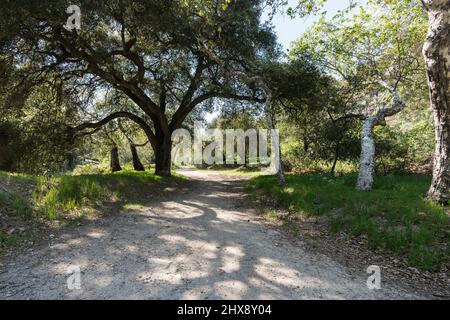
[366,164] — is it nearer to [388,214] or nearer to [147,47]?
[388,214]

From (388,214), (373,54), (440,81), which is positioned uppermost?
(373,54)

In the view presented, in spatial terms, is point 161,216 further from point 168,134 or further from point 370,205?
point 168,134

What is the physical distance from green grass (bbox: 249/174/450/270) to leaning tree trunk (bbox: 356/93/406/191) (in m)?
0.31

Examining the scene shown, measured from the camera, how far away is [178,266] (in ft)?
14.2

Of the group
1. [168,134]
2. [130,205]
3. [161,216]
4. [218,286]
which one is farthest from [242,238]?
[168,134]

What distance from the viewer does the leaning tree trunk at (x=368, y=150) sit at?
8.45 m

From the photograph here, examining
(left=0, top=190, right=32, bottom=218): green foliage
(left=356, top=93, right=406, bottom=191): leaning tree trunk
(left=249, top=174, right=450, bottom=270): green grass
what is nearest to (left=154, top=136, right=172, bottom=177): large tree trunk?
(left=249, top=174, right=450, bottom=270): green grass

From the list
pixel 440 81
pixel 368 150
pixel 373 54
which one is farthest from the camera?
pixel 373 54

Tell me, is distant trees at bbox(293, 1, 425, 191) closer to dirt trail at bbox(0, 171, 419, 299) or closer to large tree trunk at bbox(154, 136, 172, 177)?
dirt trail at bbox(0, 171, 419, 299)

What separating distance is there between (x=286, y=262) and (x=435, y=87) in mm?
5203

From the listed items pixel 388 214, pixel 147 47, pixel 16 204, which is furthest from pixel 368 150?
pixel 147 47

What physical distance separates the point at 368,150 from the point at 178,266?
6.95 metres

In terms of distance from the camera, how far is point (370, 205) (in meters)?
6.74

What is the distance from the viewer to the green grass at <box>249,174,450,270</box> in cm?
485
